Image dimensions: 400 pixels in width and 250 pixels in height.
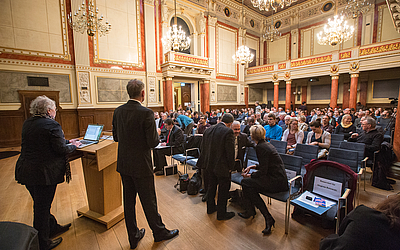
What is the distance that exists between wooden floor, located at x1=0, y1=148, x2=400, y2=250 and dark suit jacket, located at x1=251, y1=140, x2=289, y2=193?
550 mm

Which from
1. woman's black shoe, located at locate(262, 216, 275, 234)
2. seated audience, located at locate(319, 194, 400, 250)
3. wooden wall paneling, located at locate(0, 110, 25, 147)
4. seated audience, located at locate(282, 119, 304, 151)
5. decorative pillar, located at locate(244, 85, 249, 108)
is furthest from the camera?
decorative pillar, located at locate(244, 85, 249, 108)

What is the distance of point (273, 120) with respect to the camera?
4.35 meters

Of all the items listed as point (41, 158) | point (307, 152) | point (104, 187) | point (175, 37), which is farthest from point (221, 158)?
point (175, 37)

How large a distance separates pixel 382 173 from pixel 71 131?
1003 centimetres

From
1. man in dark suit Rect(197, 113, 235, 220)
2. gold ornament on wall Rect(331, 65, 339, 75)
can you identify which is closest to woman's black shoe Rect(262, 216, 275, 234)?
man in dark suit Rect(197, 113, 235, 220)

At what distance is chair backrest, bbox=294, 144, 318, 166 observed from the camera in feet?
9.56

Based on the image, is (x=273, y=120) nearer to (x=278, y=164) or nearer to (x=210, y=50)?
(x=278, y=164)

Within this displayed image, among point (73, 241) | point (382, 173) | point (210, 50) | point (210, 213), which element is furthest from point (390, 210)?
point (210, 50)

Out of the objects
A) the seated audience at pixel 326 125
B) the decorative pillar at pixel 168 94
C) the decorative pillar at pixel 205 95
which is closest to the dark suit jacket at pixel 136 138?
the seated audience at pixel 326 125

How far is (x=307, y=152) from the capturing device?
3.01 metres

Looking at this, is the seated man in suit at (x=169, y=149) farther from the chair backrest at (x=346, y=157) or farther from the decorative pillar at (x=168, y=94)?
→ the decorative pillar at (x=168, y=94)

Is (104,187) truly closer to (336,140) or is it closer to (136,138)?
(136,138)

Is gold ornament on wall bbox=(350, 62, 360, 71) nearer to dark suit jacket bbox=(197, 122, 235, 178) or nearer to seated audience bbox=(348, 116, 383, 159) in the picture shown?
seated audience bbox=(348, 116, 383, 159)

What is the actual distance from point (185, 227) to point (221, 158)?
3.22 ft
